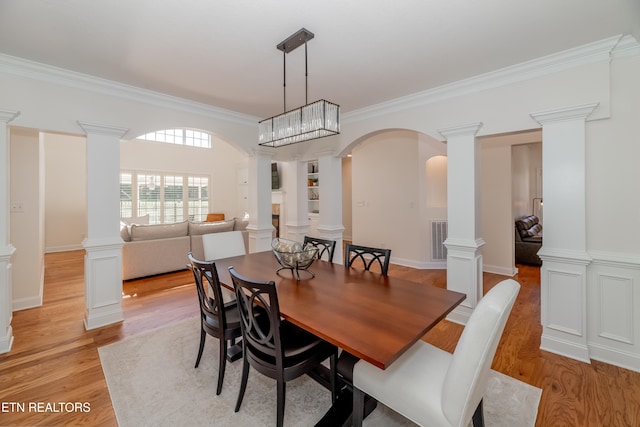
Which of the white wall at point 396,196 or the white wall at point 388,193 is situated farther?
the white wall at point 388,193

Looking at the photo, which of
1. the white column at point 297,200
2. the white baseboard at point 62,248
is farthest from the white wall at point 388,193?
the white baseboard at point 62,248

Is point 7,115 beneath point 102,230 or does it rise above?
above

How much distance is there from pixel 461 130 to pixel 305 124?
1.72m

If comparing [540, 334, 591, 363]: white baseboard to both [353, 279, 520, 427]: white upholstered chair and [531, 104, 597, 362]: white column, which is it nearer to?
[531, 104, 597, 362]: white column

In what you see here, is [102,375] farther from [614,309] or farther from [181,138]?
[181,138]

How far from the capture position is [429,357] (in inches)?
58.2

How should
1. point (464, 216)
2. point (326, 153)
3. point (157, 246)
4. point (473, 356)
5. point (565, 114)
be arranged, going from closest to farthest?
point (473, 356)
point (565, 114)
point (464, 216)
point (326, 153)
point (157, 246)

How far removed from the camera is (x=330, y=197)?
4250 mm

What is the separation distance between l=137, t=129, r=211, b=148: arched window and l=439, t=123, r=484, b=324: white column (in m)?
7.30

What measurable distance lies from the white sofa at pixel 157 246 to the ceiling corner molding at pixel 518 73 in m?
3.69

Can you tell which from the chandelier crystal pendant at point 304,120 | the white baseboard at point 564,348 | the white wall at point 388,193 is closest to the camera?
the chandelier crystal pendant at point 304,120

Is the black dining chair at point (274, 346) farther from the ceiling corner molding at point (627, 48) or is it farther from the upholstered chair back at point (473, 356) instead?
the ceiling corner molding at point (627, 48)

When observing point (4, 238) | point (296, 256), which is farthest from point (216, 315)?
point (4, 238)

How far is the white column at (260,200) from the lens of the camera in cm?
423
